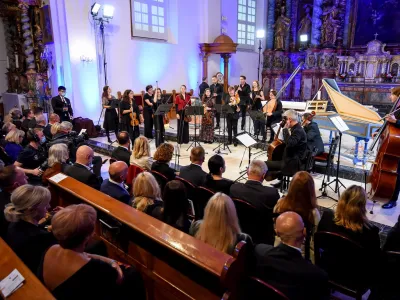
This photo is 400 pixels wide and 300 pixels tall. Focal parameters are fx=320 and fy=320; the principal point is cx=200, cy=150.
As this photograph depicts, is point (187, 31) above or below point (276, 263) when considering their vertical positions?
above

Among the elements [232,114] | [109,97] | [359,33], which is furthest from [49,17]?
[359,33]

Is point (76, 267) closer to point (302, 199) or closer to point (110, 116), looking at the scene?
point (302, 199)

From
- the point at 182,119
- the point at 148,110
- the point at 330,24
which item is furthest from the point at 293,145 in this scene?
the point at 330,24

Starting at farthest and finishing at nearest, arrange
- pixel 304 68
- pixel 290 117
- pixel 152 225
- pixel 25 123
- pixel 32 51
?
pixel 304 68, pixel 32 51, pixel 25 123, pixel 290 117, pixel 152 225

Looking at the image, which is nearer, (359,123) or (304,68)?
(359,123)

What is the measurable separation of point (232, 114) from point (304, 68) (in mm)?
7576

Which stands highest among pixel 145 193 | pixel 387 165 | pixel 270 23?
pixel 270 23

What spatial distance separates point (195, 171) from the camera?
3658 millimetres

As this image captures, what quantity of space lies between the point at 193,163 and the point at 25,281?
2.34 m

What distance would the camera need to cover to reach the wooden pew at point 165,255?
1617mm

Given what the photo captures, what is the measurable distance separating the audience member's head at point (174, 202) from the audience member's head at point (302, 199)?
0.89 meters

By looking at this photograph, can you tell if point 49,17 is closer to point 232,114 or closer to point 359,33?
point 232,114

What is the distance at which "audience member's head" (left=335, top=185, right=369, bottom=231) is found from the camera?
239 cm

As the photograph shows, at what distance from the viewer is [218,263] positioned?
165cm
